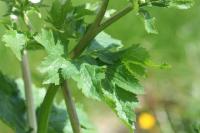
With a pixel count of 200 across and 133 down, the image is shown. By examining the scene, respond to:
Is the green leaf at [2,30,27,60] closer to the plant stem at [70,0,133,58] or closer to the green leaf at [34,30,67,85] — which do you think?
the green leaf at [34,30,67,85]

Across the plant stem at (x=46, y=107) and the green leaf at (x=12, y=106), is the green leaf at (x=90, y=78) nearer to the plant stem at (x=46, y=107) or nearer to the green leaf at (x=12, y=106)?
the plant stem at (x=46, y=107)

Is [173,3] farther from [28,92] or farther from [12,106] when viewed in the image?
[12,106]

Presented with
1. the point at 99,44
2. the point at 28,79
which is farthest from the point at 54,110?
the point at 99,44

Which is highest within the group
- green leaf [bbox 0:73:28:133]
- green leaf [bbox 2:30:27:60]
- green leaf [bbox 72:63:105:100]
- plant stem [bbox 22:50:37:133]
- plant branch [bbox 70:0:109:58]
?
green leaf [bbox 2:30:27:60]

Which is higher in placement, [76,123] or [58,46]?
[58,46]

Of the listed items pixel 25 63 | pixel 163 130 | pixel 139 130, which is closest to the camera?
pixel 25 63

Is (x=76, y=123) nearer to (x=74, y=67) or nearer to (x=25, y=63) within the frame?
(x=74, y=67)

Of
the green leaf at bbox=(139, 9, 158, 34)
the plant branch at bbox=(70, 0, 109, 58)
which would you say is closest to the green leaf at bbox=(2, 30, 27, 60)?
the plant branch at bbox=(70, 0, 109, 58)

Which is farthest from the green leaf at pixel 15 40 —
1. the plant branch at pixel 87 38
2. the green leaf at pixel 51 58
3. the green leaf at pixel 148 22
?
the green leaf at pixel 148 22
